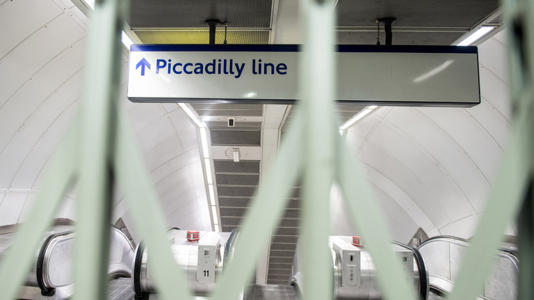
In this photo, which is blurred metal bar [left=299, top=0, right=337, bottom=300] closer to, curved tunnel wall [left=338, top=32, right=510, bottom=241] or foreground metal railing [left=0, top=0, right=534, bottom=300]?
foreground metal railing [left=0, top=0, right=534, bottom=300]

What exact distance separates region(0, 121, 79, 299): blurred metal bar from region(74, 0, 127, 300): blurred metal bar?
0.05 metres

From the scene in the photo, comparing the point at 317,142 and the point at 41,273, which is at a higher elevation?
the point at 317,142

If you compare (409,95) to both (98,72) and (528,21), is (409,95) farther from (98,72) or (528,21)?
(98,72)

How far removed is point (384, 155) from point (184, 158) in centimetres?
820

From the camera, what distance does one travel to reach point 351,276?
6.51m

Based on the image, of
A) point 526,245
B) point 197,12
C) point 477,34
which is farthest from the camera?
point 477,34

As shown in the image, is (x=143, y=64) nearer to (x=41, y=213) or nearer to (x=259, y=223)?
(x=41, y=213)

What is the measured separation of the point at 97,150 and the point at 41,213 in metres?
0.26

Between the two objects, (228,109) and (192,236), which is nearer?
(192,236)

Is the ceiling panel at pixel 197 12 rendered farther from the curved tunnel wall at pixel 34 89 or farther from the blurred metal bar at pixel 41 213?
the blurred metal bar at pixel 41 213

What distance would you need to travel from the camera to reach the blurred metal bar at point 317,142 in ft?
2.93

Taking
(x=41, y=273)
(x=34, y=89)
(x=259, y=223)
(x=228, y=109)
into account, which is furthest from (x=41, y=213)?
(x=228, y=109)

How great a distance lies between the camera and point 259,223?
93 centimetres

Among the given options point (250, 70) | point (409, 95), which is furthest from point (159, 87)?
point (409, 95)
